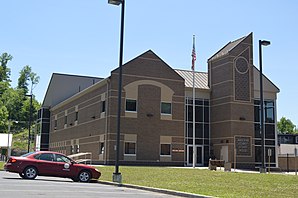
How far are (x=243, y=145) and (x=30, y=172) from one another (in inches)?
1157

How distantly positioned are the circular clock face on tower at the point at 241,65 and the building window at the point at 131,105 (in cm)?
1210

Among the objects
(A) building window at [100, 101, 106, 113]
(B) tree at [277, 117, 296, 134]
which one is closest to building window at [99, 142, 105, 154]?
(A) building window at [100, 101, 106, 113]

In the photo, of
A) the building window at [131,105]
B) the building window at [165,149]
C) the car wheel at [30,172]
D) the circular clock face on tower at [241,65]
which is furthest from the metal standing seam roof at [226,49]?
the car wheel at [30,172]

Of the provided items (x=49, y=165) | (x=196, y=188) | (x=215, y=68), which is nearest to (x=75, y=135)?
(x=215, y=68)

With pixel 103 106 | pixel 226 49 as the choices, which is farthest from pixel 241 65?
pixel 103 106

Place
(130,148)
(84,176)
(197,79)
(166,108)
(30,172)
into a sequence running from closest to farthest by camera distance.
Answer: (30,172) < (84,176) < (130,148) < (166,108) < (197,79)

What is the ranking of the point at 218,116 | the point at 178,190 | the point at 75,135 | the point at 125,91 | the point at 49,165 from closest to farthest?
the point at 178,190, the point at 49,165, the point at 125,91, the point at 218,116, the point at 75,135

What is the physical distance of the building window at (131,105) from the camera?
1720 inches

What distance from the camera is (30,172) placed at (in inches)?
819

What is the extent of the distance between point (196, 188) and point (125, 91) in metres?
27.4

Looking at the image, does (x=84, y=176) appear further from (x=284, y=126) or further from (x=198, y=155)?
(x=284, y=126)

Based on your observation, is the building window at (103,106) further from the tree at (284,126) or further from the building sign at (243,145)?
the tree at (284,126)

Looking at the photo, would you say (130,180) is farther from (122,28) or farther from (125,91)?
(125,91)

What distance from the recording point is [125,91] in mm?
43594
